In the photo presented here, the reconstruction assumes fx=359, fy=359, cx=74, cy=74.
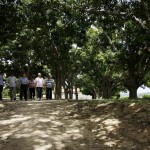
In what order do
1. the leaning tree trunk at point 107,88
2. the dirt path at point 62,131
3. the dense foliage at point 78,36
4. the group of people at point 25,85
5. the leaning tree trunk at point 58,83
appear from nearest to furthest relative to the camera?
the dirt path at point 62,131
the dense foliage at point 78,36
the group of people at point 25,85
the leaning tree trunk at point 58,83
the leaning tree trunk at point 107,88

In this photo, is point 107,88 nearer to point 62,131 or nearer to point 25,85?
point 25,85

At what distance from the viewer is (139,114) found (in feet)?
36.9

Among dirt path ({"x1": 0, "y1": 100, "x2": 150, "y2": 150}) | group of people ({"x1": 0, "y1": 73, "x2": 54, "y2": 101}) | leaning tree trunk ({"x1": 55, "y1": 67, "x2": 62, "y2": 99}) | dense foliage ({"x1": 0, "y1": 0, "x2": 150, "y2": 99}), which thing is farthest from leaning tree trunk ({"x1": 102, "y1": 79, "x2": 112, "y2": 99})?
dirt path ({"x1": 0, "y1": 100, "x2": 150, "y2": 150})

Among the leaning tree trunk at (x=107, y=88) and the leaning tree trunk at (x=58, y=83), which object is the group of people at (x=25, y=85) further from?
the leaning tree trunk at (x=107, y=88)

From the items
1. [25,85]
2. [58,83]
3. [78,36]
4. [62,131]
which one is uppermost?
[78,36]

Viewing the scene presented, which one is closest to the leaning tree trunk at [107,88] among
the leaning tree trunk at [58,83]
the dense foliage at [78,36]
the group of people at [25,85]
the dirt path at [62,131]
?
the dense foliage at [78,36]

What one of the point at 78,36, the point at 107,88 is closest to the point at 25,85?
the point at 78,36

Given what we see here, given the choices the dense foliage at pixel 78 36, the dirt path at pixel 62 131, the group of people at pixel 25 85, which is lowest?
the dirt path at pixel 62 131

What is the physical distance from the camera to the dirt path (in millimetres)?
8852

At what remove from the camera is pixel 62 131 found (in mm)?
10047

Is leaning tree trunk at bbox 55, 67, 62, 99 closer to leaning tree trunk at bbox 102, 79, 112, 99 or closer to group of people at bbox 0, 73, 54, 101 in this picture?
group of people at bbox 0, 73, 54, 101

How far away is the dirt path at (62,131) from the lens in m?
8.85

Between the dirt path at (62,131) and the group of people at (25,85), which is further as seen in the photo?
the group of people at (25,85)

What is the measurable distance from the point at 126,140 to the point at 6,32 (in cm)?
1247
